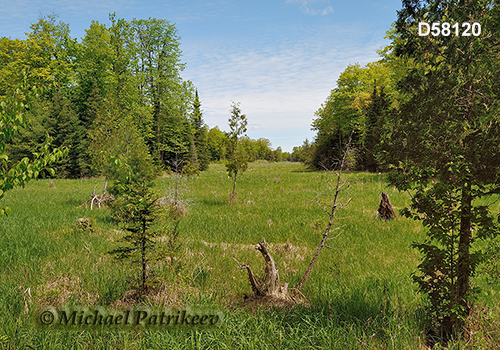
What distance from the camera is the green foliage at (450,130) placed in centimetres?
260

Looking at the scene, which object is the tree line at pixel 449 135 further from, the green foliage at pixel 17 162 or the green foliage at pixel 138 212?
the green foliage at pixel 17 162

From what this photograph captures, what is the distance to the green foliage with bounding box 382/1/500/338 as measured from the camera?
260 centimetres

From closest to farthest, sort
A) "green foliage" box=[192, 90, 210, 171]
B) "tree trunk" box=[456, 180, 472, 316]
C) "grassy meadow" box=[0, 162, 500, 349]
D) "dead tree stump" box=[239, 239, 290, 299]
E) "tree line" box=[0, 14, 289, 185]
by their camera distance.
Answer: "tree trunk" box=[456, 180, 472, 316]
"grassy meadow" box=[0, 162, 500, 349]
"dead tree stump" box=[239, 239, 290, 299]
"tree line" box=[0, 14, 289, 185]
"green foliage" box=[192, 90, 210, 171]

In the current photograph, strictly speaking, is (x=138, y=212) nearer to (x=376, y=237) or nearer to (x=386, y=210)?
(x=376, y=237)

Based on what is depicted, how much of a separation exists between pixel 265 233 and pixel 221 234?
1.32 metres

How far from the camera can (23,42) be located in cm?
3116

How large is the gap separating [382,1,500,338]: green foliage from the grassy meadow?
2.46ft

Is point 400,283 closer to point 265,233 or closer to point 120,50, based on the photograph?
point 265,233

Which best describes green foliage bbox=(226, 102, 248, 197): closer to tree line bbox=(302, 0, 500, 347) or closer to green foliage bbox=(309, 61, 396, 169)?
tree line bbox=(302, 0, 500, 347)

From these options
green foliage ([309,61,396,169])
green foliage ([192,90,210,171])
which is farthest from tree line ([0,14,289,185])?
green foliage ([309,61,396,169])

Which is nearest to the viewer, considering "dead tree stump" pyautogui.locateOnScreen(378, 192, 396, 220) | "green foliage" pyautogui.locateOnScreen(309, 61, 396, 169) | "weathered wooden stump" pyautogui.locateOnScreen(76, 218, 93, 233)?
"weathered wooden stump" pyautogui.locateOnScreen(76, 218, 93, 233)

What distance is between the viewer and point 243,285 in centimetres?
461

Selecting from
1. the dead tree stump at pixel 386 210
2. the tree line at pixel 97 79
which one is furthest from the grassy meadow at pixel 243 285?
the tree line at pixel 97 79

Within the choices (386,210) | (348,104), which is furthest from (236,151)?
(348,104)
